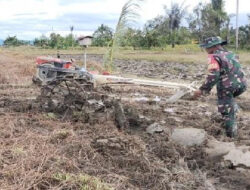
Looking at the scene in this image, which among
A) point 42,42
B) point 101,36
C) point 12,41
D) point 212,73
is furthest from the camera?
point 12,41

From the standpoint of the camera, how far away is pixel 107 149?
15.7 ft

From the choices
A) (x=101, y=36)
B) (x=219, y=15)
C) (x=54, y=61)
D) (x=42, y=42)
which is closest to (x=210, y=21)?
(x=219, y=15)

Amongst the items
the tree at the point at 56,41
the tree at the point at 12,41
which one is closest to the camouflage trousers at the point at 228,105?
the tree at the point at 56,41

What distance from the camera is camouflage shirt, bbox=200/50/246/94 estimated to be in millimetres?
5668

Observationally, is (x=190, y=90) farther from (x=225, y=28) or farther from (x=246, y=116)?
(x=225, y=28)

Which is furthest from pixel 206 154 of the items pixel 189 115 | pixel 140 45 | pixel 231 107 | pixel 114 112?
pixel 140 45

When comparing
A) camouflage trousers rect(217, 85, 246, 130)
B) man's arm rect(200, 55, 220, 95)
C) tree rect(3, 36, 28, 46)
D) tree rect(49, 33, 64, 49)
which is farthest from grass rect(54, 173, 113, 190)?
tree rect(3, 36, 28, 46)

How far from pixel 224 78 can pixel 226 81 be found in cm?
5

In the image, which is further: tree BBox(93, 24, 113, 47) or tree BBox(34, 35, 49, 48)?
tree BBox(34, 35, 49, 48)

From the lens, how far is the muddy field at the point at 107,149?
3.92 m

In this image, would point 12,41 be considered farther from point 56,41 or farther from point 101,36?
point 101,36

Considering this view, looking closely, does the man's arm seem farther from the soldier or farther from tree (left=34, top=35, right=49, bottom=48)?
tree (left=34, top=35, right=49, bottom=48)

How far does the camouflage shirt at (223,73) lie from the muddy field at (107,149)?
2.23ft

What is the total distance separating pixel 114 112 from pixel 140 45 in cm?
3120
